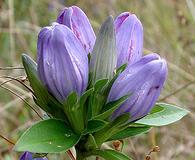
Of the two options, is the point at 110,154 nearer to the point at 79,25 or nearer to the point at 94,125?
the point at 94,125

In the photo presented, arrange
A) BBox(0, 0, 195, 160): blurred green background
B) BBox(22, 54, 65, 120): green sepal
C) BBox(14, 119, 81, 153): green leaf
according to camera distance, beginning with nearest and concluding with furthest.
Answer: BBox(14, 119, 81, 153): green leaf → BBox(22, 54, 65, 120): green sepal → BBox(0, 0, 195, 160): blurred green background

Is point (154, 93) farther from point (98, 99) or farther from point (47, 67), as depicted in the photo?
point (47, 67)

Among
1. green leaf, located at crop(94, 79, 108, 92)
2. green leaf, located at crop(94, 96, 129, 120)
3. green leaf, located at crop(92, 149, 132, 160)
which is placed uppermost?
green leaf, located at crop(94, 79, 108, 92)

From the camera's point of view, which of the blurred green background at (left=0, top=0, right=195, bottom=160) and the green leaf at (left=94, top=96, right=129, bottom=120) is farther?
the blurred green background at (left=0, top=0, right=195, bottom=160)

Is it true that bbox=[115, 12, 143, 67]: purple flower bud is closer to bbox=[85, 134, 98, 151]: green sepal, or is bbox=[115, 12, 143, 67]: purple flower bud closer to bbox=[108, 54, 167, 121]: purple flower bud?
bbox=[108, 54, 167, 121]: purple flower bud

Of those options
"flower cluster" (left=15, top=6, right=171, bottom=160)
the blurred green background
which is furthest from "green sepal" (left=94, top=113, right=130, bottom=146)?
the blurred green background

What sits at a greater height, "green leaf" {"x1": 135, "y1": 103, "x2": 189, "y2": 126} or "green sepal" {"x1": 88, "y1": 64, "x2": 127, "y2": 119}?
"green sepal" {"x1": 88, "y1": 64, "x2": 127, "y2": 119}

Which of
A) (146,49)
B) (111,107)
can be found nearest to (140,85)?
(111,107)
